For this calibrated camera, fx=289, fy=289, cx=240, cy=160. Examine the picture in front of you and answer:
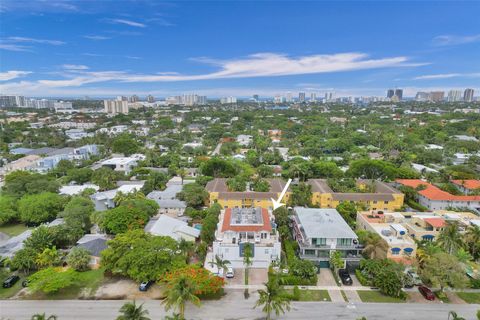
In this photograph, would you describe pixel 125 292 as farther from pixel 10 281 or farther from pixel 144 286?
pixel 10 281

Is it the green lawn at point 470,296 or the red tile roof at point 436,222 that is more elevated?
the red tile roof at point 436,222

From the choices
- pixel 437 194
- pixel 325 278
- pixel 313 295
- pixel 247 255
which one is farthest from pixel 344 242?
pixel 437 194

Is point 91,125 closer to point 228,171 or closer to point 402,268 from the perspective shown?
point 228,171

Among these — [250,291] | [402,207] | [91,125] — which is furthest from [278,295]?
[91,125]

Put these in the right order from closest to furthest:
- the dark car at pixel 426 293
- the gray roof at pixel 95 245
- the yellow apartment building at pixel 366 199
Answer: the dark car at pixel 426 293
the gray roof at pixel 95 245
the yellow apartment building at pixel 366 199

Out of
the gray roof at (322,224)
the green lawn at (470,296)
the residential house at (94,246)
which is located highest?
the gray roof at (322,224)

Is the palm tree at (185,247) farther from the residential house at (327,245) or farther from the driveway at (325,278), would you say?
the driveway at (325,278)

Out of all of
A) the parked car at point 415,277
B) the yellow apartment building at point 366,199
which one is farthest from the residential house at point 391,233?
the yellow apartment building at point 366,199

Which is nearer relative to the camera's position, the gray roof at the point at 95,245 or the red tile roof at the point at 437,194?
the gray roof at the point at 95,245
